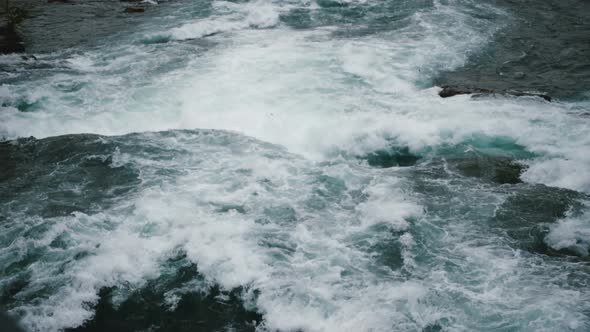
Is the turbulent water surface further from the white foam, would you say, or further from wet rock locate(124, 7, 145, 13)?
wet rock locate(124, 7, 145, 13)

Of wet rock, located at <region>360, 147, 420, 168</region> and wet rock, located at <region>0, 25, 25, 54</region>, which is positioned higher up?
wet rock, located at <region>0, 25, 25, 54</region>

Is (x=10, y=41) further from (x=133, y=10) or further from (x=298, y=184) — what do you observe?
(x=298, y=184)

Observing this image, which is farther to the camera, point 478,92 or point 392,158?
point 478,92

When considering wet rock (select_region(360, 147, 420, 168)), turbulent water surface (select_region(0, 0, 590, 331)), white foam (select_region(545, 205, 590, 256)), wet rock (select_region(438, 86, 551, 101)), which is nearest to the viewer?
turbulent water surface (select_region(0, 0, 590, 331))

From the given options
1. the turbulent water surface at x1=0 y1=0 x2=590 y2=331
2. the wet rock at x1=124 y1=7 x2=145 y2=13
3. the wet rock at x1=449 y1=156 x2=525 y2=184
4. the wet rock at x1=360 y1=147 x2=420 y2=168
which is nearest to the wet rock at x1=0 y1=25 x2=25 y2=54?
the turbulent water surface at x1=0 y1=0 x2=590 y2=331

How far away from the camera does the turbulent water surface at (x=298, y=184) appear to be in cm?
500

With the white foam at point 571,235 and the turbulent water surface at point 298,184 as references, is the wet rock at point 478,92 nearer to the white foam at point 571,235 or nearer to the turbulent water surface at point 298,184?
the turbulent water surface at point 298,184

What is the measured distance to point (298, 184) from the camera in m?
7.03

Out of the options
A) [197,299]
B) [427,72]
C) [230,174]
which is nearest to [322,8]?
[427,72]

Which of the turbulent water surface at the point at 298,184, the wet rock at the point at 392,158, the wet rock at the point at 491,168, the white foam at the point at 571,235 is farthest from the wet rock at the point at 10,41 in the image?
the white foam at the point at 571,235

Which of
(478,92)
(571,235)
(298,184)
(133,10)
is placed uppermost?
(133,10)

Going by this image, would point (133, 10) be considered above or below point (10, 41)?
above

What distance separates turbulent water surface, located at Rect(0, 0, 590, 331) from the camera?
16.4ft

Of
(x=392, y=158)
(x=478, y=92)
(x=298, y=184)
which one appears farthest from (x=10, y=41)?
(x=478, y=92)
